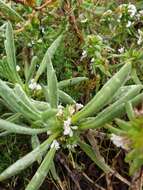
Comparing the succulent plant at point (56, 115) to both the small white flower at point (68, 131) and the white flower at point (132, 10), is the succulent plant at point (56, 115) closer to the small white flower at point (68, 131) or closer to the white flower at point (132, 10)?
the small white flower at point (68, 131)

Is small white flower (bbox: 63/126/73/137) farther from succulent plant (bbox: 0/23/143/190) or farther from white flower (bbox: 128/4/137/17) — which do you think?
white flower (bbox: 128/4/137/17)

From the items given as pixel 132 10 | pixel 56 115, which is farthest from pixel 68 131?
pixel 132 10

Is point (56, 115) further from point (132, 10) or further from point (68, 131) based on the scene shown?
point (132, 10)

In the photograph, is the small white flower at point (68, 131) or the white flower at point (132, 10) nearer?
the small white flower at point (68, 131)

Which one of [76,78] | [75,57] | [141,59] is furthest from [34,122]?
[75,57]

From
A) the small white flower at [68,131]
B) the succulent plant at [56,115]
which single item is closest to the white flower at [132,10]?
the succulent plant at [56,115]

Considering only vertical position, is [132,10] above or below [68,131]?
above

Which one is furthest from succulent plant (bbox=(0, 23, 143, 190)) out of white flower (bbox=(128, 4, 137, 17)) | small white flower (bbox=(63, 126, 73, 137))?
white flower (bbox=(128, 4, 137, 17))

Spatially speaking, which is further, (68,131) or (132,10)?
(132,10)

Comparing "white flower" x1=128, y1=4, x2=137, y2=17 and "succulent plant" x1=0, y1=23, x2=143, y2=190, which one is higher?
"white flower" x1=128, y1=4, x2=137, y2=17

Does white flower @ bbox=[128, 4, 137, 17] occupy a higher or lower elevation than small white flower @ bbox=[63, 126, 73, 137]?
higher

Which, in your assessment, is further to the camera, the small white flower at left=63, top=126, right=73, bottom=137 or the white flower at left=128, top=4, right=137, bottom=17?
the white flower at left=128, top=4, right=137, bottom=17
